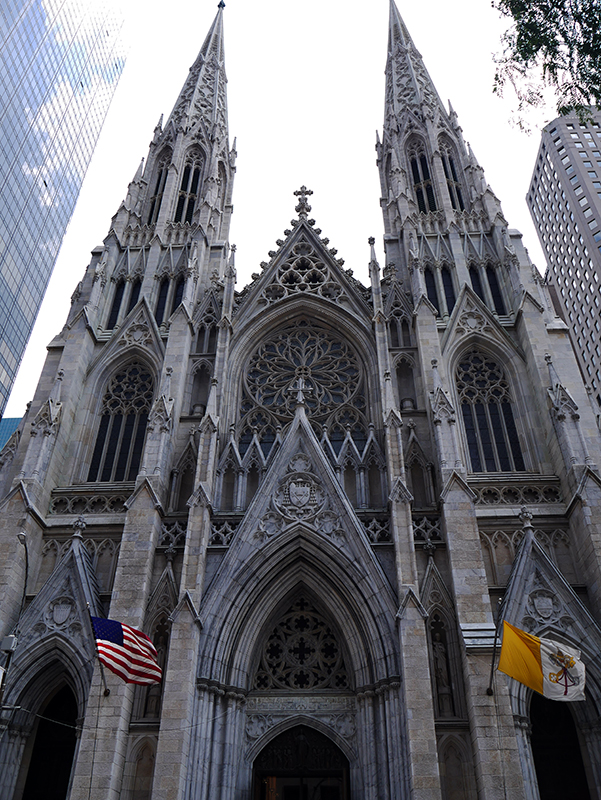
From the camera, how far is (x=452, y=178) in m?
31.0

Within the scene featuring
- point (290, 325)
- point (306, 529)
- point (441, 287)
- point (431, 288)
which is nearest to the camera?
point (306, 529)

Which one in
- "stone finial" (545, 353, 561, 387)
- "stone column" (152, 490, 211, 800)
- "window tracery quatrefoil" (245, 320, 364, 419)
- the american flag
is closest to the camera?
the american flag

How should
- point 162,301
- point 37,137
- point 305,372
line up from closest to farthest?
point 305,372 < point 162,301 < point 37,137

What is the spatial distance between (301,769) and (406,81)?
1336 inches

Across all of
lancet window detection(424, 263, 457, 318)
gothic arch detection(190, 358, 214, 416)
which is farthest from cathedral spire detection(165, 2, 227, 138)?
gothic arch detection(190, 358, 214, 416)

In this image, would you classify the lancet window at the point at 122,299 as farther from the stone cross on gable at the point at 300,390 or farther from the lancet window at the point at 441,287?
the lancet window at the point at 441,287

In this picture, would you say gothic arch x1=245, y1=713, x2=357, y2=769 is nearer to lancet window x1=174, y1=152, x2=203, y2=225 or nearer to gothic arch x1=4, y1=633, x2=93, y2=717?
gothic arch x1=4, y1=633, x2=93, y2=717

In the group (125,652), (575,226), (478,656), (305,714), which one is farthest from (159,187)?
(575,226)

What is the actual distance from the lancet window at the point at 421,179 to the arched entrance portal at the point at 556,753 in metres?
20.8

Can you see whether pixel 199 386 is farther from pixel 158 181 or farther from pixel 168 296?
pixel 158 181

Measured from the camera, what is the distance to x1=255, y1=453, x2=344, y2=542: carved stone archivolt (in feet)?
62.4

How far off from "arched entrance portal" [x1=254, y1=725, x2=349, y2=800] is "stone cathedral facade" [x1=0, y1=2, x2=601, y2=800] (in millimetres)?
58

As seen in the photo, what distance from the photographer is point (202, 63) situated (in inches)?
1564

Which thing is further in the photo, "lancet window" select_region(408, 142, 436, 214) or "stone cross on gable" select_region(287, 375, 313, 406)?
"lancet window" select_region(408, 142, 436, 214)
